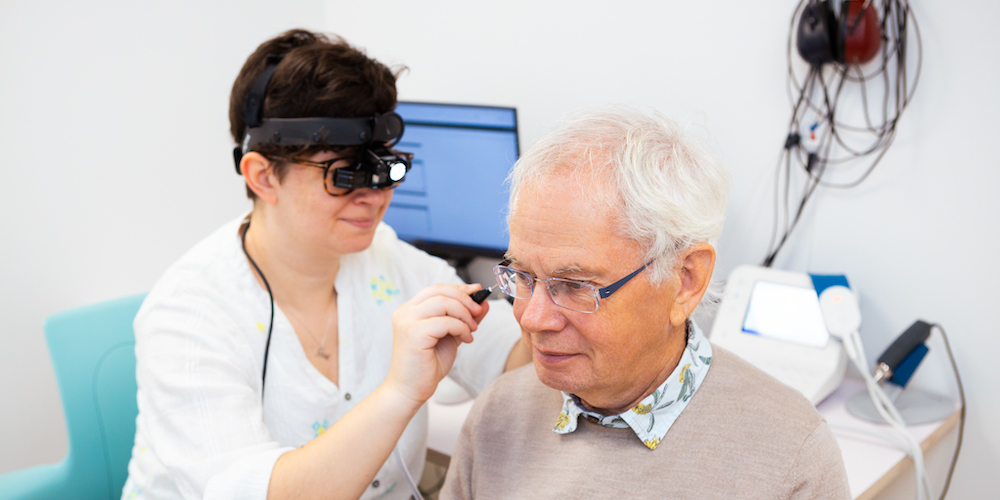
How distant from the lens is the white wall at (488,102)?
1.58m

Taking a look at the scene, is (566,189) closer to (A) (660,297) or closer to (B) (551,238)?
(B) (551,238)

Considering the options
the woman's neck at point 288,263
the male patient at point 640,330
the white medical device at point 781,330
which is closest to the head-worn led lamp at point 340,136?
the woman's neck at point 288,263

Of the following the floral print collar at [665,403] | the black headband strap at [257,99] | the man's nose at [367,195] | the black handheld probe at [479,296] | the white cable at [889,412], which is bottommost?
the white cable at [889,412]

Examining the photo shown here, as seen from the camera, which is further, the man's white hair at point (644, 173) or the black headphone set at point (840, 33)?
the black headphone set at point (840, 33)

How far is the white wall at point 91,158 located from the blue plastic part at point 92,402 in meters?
0.67

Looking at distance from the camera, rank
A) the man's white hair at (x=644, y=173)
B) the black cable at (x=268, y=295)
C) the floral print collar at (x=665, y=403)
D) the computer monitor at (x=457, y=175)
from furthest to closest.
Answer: the computer monitor at (x=457, y=175) → the black cable at (x=268, y=295) → the floral print collar at (x=665, y=403) → the man's white hair at (x=644, y=173)

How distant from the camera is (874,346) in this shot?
1.76m

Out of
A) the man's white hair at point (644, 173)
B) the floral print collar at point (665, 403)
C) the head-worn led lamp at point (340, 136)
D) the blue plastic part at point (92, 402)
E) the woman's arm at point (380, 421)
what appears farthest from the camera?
the blue plastic part at point (92, 402)

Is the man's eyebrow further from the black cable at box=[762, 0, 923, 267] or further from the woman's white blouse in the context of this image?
the black cable at box=[762, 0, 923, 267]

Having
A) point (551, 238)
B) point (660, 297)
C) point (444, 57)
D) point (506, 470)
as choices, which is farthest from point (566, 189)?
point (444, 57)

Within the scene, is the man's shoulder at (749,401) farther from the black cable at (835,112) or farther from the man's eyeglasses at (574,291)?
the black cable at (835,112)

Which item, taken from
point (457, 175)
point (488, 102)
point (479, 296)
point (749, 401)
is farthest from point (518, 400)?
point (488, 102)

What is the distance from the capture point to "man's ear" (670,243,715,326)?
1024mm

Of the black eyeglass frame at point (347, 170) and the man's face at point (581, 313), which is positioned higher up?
the black eyeglass frame at point (347, 170)
